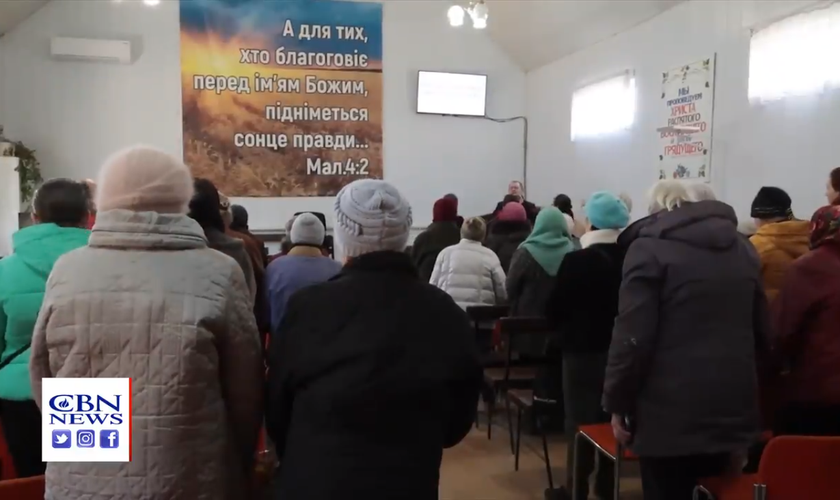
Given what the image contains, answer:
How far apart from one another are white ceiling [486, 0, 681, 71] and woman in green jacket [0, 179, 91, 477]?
5158mm

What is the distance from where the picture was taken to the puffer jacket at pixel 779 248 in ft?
9.39

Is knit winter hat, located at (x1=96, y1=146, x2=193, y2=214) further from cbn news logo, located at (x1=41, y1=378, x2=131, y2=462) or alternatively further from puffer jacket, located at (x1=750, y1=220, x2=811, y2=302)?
puffer jacket, located at (x1=750, y1=220, x2=811, y2=302)

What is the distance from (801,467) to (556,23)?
241 inches

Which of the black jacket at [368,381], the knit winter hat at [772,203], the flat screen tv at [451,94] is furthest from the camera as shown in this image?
the flat screen tv at [451,94]

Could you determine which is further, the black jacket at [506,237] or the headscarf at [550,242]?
the black jacket at [506,237]

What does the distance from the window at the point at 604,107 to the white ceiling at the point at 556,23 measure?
0.48 m

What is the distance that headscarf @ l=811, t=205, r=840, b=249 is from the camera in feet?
7.07

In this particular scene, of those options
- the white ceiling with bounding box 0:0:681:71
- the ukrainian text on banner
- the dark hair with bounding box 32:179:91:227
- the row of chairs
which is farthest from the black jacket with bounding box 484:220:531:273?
the dark hair with bounding box 32:179:91:227

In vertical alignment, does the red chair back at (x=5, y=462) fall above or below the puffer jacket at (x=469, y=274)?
below

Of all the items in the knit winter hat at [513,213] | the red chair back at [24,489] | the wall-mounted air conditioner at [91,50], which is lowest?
the red chair back at [24,489]

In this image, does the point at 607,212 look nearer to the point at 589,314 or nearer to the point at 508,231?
the point at 589,314

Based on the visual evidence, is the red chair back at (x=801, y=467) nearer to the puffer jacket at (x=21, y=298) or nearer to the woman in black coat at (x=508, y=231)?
the puffer jacket at (x=21, y=298)

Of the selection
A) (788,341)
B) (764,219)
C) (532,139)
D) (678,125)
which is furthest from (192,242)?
(532,139)

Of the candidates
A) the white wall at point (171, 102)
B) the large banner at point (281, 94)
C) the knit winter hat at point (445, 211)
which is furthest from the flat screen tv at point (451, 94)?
the knit winter hat at point (445, 211)
